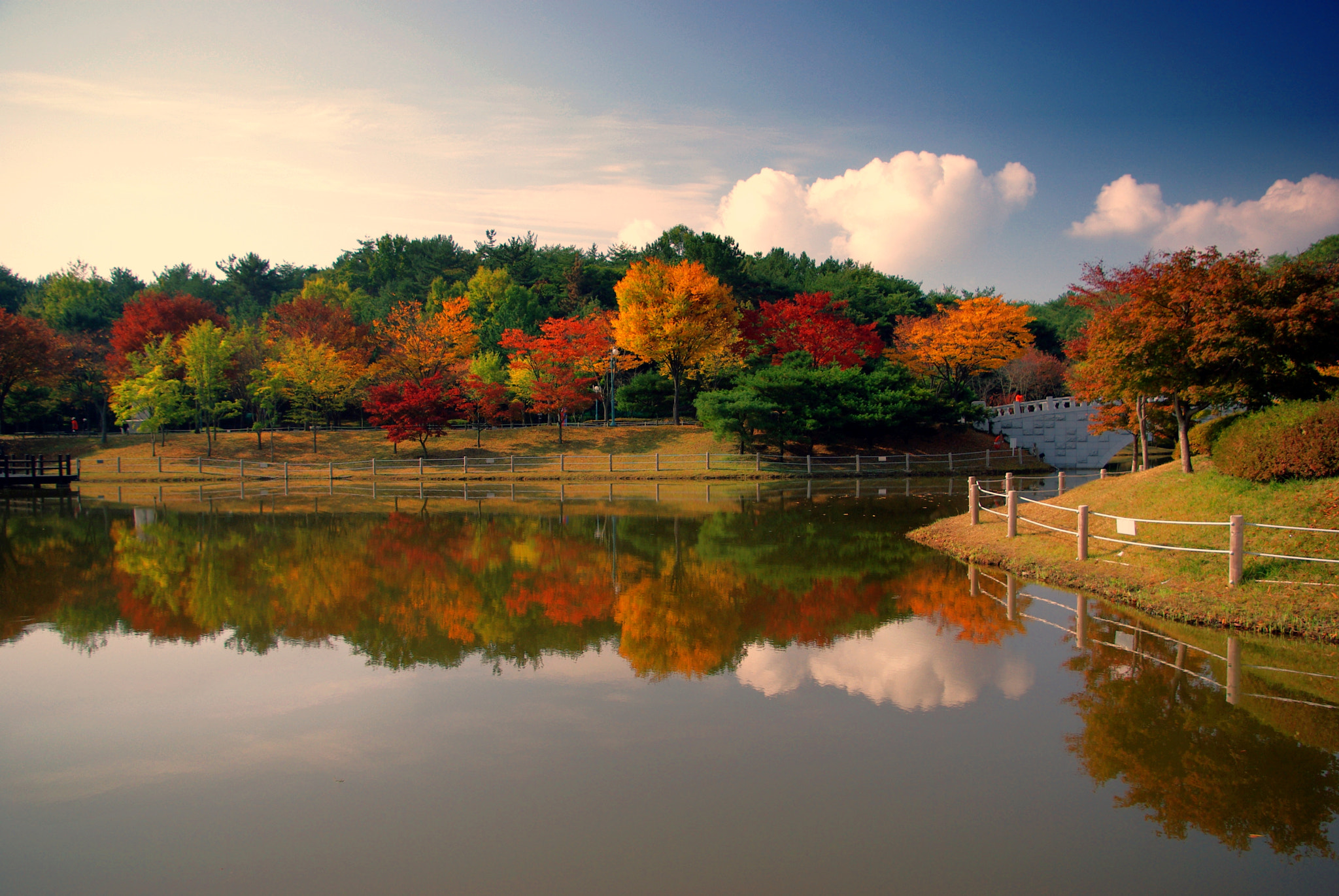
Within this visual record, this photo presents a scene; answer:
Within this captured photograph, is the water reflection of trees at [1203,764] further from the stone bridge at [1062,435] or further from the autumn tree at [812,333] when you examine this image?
the stone bridge at [1062,435]

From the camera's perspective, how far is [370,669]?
30.7ft

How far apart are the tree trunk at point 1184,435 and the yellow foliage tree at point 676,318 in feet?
102

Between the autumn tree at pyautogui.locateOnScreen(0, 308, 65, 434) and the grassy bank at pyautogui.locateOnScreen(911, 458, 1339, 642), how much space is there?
54.5 meters

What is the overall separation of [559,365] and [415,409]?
8891 mm

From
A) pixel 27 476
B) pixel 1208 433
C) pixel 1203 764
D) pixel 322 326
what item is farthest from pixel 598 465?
pixel 1203 764

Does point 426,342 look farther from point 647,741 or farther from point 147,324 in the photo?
point 647,741

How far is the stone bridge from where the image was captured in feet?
143

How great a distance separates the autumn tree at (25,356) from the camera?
47125mm

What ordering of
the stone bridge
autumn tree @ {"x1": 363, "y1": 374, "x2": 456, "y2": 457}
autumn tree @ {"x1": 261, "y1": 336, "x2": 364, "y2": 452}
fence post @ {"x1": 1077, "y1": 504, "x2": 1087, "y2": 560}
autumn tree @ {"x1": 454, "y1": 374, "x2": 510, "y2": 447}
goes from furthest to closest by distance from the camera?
autumn tree @ {"x1": 261, "y1": 336, "x2": 364, "y2": 452}, autumn tree @ {"x1": 454, "y1": 374, "x2": 510, "y2": 447}, the stone bridge, autumn tree @ {"x1": 363, "y1": 374, "x2": 456, "y2": 457}, fence post @ {"x1": 1077, "y1": 504, "x2": 1087, "y2": 560}

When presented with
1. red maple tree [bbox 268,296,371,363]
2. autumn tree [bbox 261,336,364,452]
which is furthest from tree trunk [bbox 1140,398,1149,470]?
red maple tree [bbox 268,296,371,363]

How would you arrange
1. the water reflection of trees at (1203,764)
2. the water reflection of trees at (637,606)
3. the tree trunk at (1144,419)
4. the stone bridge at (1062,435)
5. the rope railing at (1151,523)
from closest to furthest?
1. the water reflection of trees at (1203,764)
2. the water reflection of trees at (637,606)
3. the rope railing at (1151,523)
4. the tree trunk at (1144,419)
5. the stone bridge at (1062,435)

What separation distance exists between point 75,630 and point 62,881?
25.1ft

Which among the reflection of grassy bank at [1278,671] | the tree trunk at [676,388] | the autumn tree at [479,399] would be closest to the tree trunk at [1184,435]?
the reflection of grassy bank at [1278,671]

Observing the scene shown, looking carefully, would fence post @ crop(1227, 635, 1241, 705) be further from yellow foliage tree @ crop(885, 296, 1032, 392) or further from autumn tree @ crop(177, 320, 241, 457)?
autumn tree @ crop(177, 320, 241, 457)
